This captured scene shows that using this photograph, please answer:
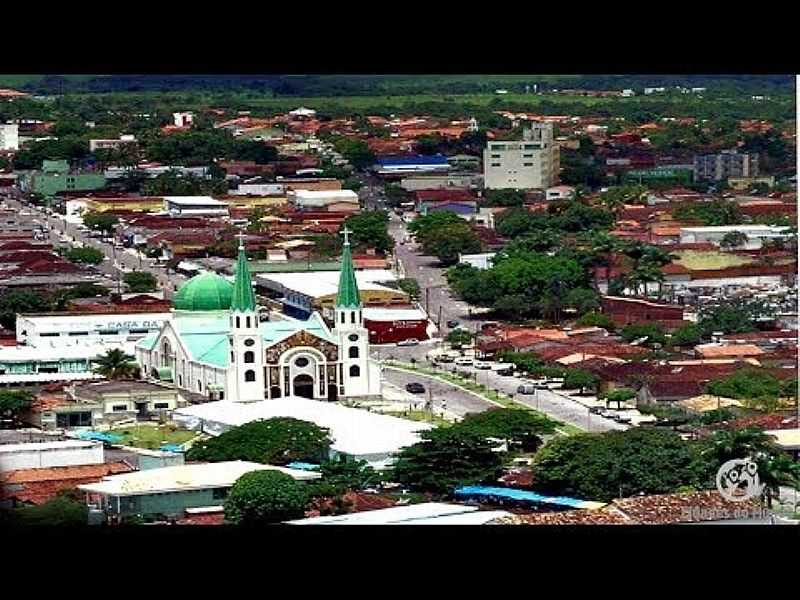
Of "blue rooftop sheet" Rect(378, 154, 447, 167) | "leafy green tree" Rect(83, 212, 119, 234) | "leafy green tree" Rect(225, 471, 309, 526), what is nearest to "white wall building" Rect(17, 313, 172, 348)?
"leafy green tree" Rect(83, 212, 119, 234)

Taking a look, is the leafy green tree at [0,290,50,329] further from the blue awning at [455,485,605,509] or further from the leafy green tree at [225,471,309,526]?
the leafy green tree at [225,471,309,526]

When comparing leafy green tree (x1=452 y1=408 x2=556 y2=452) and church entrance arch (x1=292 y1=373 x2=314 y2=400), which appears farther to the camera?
church entrance arch (x1=292 y1=373 x2=314 y2=400)

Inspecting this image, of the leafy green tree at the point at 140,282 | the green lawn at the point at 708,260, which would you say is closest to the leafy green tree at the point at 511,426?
the leafy green tree at the point at 140,282

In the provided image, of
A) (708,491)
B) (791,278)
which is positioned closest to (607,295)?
(791,278)

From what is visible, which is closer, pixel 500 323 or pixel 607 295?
pixel 500 323

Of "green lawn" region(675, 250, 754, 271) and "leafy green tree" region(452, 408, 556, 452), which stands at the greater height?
"leafy green tree" region(452, 408, 556, 452)
